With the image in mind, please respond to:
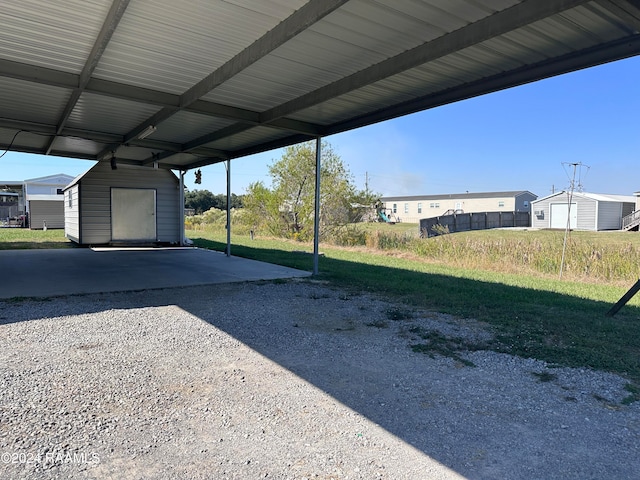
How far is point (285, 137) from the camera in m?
8.49

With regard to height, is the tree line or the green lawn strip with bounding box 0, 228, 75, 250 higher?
the tree line

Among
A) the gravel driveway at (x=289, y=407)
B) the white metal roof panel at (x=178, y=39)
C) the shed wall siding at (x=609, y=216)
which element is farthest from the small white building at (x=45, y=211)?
the shed wall siding at (x=609, y=216)

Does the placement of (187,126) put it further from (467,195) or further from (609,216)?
(467,195)

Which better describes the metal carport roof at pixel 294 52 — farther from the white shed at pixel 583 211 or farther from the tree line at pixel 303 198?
the white shed at pixel 583 211

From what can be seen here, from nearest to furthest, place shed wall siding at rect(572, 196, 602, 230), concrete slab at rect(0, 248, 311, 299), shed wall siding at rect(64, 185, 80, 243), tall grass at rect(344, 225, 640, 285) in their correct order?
concrete slab at rect(0, 248, 311, 299) < tall grass at rect(344, 225, 640, 285) < shed wall siding at rect(64, 185, 80, 243) < shed wall siding at rect(572, 196, 602, 230)

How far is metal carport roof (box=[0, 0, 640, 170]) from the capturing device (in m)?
3.50

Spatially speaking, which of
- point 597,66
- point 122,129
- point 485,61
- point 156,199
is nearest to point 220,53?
point 485,61

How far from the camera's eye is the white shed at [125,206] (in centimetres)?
1279

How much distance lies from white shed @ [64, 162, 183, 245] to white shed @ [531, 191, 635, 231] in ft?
69.4

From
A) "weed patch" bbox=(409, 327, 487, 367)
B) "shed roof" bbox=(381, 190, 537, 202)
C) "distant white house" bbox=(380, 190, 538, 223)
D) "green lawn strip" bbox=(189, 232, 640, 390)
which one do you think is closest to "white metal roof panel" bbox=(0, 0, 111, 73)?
"weed patch" bbox=(409, 327, 487, 367)

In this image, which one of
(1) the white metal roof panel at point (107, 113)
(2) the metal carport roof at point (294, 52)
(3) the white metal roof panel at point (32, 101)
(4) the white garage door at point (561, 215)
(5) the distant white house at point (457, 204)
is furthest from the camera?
(5) the distant white house at point (457, 204)

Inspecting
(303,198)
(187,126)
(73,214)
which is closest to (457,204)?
(303,198)

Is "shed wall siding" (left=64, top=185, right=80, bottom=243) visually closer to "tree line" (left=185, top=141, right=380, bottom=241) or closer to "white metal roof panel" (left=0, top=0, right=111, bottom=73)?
"tree line" (left=185, top=141, right=380, bottom=241)

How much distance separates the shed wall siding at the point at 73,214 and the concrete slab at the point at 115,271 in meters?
1.94
